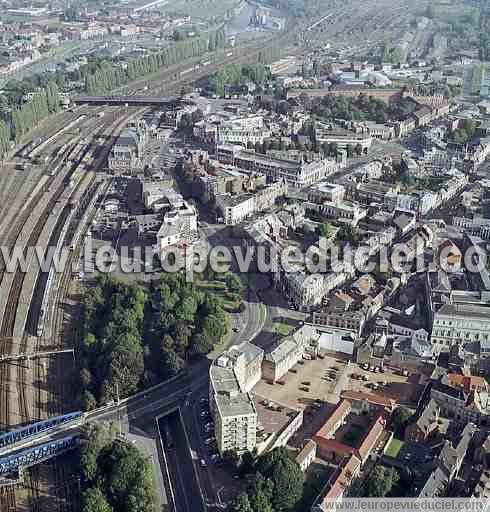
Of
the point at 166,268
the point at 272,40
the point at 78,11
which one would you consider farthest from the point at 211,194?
the point at 78,11

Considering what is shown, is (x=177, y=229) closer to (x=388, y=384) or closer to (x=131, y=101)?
(x=388, y=384)

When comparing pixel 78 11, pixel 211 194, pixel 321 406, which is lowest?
pixel 321 406

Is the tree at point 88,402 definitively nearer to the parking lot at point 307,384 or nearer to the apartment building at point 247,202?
the parking lot at point 307,384

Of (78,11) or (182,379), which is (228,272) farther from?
(78,11)

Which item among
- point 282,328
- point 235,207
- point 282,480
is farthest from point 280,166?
point 282,480

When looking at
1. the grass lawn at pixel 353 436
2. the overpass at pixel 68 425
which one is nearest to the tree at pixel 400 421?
the grass lawn at pixel 353 436

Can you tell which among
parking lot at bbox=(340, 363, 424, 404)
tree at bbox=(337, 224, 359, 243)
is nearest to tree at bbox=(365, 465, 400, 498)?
parking lot at bbox=(340, 363, 424, 404)

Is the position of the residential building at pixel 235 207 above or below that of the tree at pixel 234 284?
above
